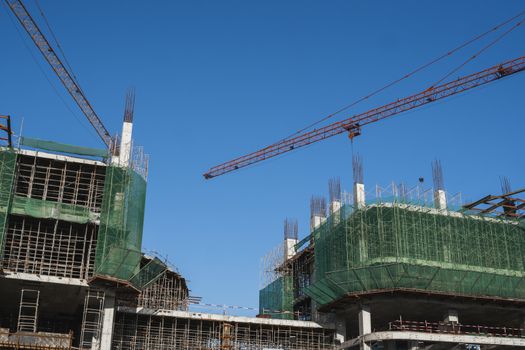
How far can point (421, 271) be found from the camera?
5181cm

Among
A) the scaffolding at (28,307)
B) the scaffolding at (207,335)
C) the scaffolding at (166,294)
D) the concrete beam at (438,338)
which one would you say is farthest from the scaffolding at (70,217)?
the concrete beam at (438,338)

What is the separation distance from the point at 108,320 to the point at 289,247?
2981 centimetres

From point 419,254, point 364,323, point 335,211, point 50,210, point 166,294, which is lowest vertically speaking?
point 364,323

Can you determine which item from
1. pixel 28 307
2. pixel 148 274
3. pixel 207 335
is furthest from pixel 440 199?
pixel 28 307

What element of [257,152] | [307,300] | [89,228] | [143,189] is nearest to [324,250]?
[307,300]

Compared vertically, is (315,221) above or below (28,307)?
above

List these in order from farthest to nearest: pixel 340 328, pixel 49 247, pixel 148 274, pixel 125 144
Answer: pixel 340 328, pixel 125 144, pixel 148 274, pixel 49 247

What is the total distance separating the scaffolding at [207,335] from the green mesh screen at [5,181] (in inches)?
485

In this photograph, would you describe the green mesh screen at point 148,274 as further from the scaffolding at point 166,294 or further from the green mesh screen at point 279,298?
the green mesh screen at point 279,298

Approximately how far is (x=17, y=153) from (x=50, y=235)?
260 inches

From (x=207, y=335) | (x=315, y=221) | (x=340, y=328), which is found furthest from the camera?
(x=315, y=221)

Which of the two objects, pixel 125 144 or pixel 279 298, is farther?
pixel 279 298

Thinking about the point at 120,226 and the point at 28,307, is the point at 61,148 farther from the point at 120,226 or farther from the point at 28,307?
the point at 28,307

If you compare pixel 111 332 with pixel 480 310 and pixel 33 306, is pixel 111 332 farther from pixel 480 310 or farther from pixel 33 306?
pixel 480 310
